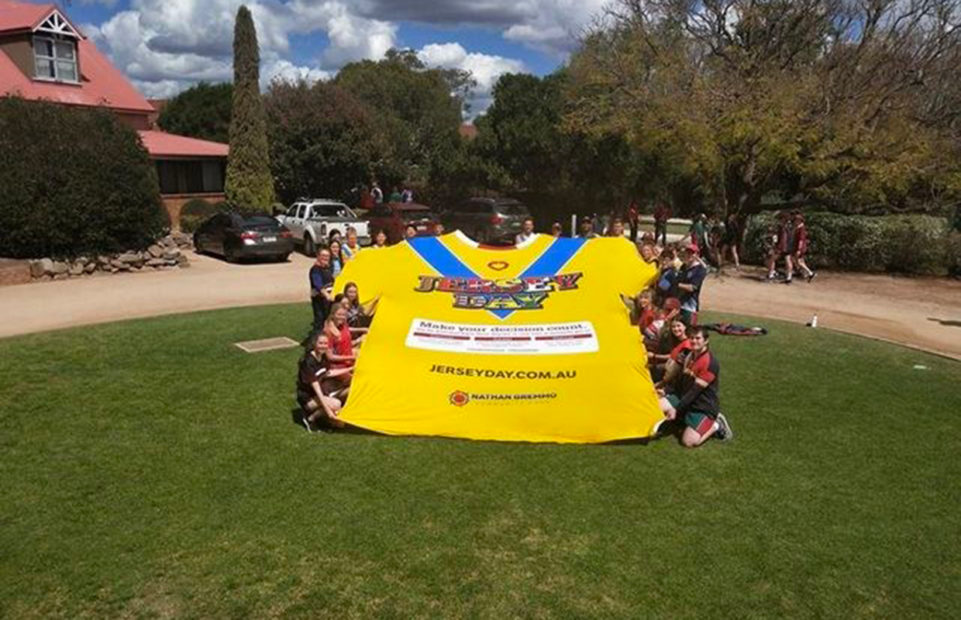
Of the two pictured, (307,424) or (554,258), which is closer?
(307,424)

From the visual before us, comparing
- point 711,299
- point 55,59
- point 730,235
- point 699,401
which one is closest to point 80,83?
point 55,59

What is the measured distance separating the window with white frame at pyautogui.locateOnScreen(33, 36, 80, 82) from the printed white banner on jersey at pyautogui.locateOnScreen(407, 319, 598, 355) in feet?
95.8

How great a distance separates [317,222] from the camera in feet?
84.4

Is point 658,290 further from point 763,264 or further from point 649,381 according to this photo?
point 763,264

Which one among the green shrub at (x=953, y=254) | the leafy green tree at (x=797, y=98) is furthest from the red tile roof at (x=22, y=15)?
the green shrub at (x=953, y=254)

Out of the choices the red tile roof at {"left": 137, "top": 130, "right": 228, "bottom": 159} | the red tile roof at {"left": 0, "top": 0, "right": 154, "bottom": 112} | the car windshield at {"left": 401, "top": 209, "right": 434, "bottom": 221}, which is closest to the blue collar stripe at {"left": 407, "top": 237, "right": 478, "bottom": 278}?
the car windshield at {"left": 401, "top": 209, "right": 434, "bottom": 221}

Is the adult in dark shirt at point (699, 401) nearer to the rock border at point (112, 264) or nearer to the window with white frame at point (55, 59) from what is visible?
the rock border at point (112, 264)

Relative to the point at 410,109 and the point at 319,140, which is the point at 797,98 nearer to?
the point at 319,140

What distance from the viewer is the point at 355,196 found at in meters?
41.6

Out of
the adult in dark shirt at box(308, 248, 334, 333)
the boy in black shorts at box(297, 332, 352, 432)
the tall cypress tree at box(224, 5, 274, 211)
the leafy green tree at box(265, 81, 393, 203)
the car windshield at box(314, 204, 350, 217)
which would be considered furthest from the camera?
the leafy green tree at box(265, 81, 393, 203)

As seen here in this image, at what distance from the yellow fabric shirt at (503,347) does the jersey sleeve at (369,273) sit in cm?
2

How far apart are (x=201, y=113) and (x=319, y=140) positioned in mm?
26347

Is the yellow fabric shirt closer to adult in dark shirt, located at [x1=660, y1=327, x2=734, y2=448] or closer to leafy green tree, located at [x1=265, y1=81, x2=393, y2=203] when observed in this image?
adult in dark shirt, located at [x1=660, y1=327, x2=734, y2=448]

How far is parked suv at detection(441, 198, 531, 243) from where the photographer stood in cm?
2716
